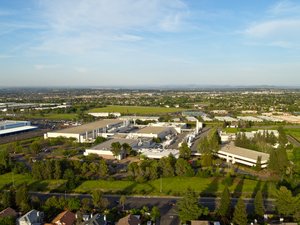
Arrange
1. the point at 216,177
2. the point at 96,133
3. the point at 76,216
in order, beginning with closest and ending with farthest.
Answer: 1. the point at 76,216
2. the point at 216,177
3. the point at 96,133

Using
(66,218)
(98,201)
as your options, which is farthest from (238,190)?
(66,218)

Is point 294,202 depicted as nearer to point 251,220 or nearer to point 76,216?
point 251,220

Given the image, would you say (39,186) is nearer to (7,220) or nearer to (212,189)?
(7,220)

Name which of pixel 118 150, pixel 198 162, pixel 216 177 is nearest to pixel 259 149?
pixel 198 162

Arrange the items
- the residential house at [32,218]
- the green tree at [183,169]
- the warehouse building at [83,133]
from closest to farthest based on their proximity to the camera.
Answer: the residential house at [32,218] < the green tree at [183,169] < the warehouse building at [83,133]

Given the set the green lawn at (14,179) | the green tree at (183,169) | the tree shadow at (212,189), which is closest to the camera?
the tree shadow at (212,189)

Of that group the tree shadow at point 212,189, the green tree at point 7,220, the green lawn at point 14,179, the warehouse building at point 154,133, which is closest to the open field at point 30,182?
the green lawn at point 14,179

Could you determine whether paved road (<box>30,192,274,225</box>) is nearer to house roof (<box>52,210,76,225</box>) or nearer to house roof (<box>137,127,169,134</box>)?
house roof (<box>52,210,76,225</box>)

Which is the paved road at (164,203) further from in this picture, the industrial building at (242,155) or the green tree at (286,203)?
the industrial building at (242,155)
